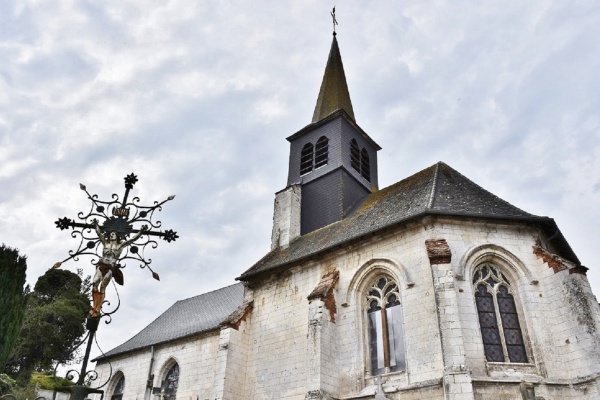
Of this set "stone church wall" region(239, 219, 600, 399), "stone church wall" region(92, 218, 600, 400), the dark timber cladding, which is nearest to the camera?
"stone church wall" region(92, 218, 600, 400)

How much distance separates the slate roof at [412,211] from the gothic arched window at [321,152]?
301 centimetres

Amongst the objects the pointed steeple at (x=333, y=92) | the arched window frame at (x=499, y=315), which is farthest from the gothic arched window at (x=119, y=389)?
the arched window frame at (x=499, y=315)

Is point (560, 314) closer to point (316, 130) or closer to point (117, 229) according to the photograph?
point (117, 229)

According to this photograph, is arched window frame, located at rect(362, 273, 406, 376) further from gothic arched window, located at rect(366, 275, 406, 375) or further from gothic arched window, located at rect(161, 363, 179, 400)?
gothic arched window, located at rect(161, 363, 179, 400)

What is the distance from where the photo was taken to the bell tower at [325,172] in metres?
18.6

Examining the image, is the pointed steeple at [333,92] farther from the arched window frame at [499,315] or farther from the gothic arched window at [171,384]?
the gothic arched window at [171,384]

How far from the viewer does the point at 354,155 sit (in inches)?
827

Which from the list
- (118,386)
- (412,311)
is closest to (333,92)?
(412,311)

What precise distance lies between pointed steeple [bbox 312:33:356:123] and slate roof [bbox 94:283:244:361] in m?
9.44

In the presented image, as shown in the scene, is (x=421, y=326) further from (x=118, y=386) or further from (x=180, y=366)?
(x=118, y=386)

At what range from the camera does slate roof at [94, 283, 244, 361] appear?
19.6m

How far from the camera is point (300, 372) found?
1345 centimetres

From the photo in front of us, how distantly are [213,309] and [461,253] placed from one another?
12318 mm

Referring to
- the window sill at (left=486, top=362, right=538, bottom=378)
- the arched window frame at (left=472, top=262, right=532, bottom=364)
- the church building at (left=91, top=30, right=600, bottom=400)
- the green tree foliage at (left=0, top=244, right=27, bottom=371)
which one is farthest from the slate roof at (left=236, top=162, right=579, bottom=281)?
the green tree foliage at (left=0, top=244, right=27, bottom=371)
